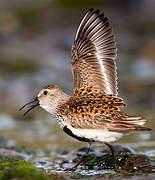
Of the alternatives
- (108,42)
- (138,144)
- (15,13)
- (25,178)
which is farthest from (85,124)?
(15,13)

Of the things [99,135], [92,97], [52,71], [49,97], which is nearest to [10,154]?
[49,97]

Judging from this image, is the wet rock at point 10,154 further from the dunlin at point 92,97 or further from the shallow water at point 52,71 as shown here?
the dunlin at point 92,97

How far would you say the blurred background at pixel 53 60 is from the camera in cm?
1162

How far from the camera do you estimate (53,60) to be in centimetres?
2078

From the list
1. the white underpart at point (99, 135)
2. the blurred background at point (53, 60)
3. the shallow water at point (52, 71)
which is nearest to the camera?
the white underpart at point (99, 135)

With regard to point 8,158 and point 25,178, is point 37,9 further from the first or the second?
point 25,178

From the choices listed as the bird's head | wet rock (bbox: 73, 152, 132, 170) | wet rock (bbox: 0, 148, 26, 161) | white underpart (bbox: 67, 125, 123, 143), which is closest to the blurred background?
wet rock (bbox: 73, 152, 132, 170)

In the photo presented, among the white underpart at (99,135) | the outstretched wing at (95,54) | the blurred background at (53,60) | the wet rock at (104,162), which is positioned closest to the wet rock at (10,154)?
the blurred background at (53,60)

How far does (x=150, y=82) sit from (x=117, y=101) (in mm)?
9882

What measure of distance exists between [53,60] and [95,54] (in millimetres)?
12706

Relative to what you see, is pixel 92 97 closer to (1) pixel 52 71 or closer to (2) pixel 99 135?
(2) pixel 99 135

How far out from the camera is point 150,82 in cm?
1655

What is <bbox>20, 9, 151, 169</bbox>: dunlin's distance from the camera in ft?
21.2

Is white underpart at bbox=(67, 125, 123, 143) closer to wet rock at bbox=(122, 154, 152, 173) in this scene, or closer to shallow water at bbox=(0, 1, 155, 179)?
shallow water at bbox=(0, 1, 155, 179)
